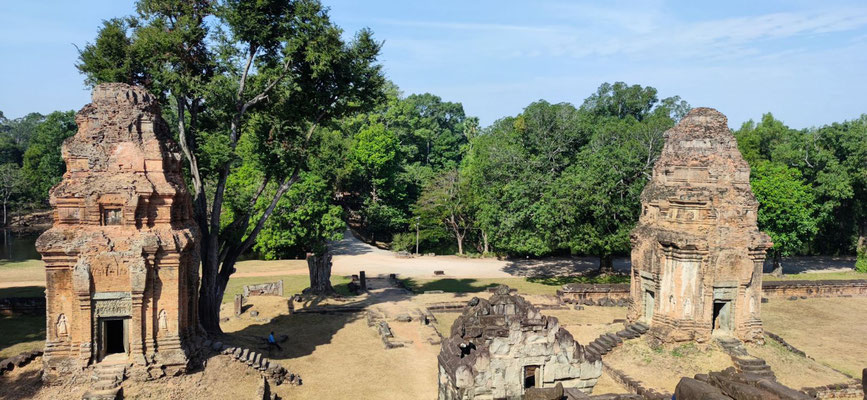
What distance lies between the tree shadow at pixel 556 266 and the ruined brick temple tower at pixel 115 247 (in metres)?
24.4

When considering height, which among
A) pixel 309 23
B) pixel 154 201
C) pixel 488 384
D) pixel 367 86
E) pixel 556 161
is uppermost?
pixel 309 23

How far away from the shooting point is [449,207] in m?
42.8

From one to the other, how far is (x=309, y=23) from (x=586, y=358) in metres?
14.0

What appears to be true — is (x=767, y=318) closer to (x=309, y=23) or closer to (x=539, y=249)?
(x=539, y=249)

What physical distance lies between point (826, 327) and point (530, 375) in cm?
1926

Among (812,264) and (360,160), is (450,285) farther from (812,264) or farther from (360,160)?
(812,264)

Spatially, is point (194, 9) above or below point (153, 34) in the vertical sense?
above

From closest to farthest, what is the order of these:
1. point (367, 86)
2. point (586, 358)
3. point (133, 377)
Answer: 1. point (586, 358)
2. point (133, 377)
3. point (367, 86)

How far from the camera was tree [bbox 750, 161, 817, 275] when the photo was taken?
31.9 metres

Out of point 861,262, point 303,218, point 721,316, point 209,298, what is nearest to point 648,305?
point 721,316

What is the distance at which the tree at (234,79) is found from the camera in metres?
18.0

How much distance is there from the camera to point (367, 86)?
20.9 m

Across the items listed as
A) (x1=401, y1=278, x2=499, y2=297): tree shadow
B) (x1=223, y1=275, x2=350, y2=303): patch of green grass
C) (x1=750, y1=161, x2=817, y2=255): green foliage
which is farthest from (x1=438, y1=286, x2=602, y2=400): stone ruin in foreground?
(x1=750, y1=161, x2=817, y2=255): green foliage

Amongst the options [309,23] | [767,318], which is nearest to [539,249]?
[767,318]
